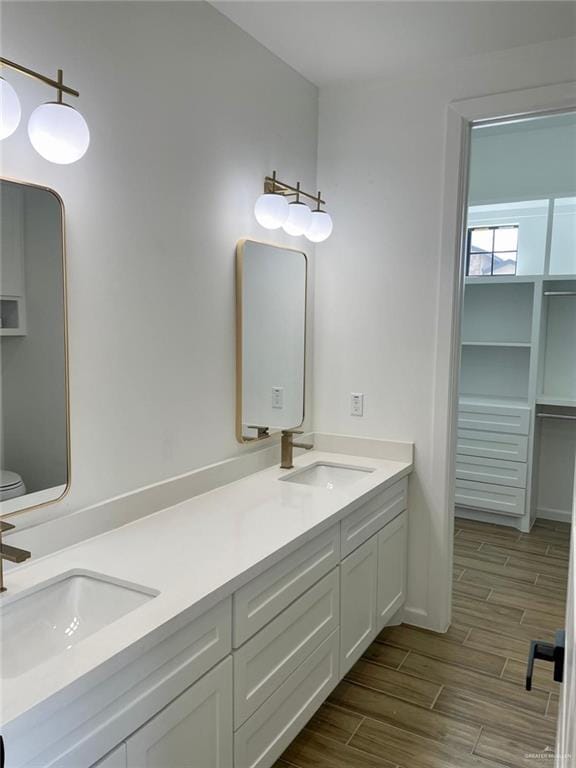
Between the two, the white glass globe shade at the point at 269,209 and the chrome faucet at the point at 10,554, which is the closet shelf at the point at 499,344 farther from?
the chrome faucet at the point at 10,554

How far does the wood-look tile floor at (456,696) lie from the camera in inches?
79.1

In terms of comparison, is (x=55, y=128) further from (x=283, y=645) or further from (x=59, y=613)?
(x=283, y=645)

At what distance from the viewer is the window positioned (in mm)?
4340

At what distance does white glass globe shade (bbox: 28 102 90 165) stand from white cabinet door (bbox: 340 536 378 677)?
161 centimetres

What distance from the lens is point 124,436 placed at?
1.87 metres

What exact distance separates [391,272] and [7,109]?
6.16 ft

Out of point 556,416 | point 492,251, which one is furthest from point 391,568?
point 492,251

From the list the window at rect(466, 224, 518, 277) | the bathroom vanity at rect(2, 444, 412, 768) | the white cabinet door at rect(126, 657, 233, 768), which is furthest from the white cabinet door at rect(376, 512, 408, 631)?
the window at rect(466, 224, 518, 277)

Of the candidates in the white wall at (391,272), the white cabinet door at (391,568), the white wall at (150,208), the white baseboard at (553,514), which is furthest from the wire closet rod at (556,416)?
the white wall at (150,208)

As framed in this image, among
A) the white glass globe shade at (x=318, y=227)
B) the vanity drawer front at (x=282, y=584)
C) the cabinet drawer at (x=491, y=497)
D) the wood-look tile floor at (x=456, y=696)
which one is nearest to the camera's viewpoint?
the vanity drawer front at (x=282, y=584)

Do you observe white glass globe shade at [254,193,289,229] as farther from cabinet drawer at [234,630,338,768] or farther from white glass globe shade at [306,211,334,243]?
cabinet drawer at [234,630,338,768]

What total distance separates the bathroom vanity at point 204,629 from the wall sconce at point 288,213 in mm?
1096

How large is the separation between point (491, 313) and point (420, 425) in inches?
82.2

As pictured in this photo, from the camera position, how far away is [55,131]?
4.63 ft
